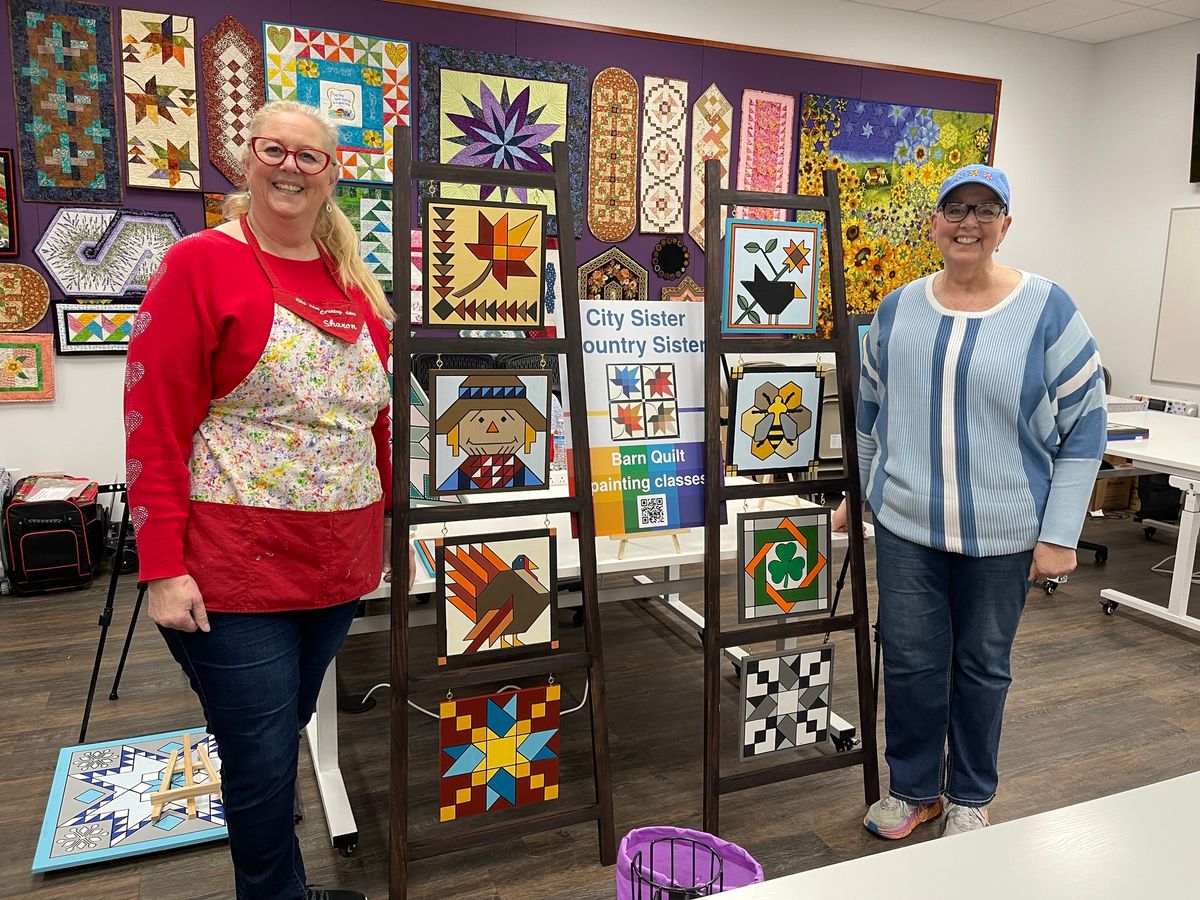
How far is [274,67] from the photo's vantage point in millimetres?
4113

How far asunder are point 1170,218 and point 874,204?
2053 millimetres

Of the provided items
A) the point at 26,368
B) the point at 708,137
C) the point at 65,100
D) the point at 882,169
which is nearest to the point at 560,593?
the point at 26,368

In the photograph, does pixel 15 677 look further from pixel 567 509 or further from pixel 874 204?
pixel 874 204

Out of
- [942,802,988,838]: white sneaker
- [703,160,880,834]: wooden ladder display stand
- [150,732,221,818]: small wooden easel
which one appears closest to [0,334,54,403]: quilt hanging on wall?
[150,732,221,818]: small wooden easel

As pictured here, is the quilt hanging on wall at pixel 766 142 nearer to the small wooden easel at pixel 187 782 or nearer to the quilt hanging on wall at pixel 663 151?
the quilt hanging on wall at pixel 663 151

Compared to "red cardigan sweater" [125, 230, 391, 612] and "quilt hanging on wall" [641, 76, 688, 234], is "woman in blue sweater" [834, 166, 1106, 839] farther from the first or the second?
"quilt hanging on wall" [641, 76, 688, 234]

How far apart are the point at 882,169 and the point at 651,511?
→ 14.2 feet

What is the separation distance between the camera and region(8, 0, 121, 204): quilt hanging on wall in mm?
3744

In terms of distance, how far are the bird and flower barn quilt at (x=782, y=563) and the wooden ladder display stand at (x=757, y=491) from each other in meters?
0.05

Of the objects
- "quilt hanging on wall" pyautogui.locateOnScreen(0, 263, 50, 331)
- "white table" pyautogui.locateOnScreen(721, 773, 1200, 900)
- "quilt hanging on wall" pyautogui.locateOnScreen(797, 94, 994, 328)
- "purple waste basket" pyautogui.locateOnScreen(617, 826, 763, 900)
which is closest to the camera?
"white table" pyautogui.locateOnScreen(721, 773, 1200, 900)

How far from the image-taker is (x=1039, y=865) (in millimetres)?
927

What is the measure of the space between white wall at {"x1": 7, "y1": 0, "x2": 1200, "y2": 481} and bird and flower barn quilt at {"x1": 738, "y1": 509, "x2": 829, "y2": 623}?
3581mm

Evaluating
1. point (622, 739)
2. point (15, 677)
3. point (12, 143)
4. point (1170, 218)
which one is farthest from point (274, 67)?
point (1170, 218)

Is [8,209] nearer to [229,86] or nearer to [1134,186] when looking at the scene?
[229,86]
